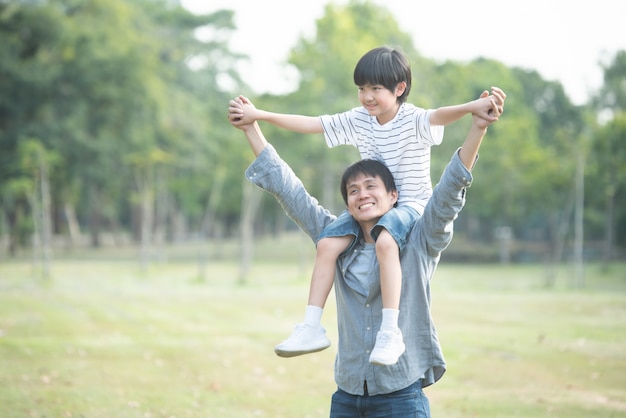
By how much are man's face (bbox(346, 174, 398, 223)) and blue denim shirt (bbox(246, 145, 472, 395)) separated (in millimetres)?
150

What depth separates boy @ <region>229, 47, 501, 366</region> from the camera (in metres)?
2.94

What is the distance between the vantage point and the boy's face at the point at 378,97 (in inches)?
122

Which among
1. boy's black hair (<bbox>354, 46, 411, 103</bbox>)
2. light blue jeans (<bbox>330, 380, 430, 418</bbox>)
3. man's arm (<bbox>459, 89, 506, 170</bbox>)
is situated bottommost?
light blue jeans (<bbox>330, 380, 430, 418</bbox>)

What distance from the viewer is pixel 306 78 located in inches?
1112

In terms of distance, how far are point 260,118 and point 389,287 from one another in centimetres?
87

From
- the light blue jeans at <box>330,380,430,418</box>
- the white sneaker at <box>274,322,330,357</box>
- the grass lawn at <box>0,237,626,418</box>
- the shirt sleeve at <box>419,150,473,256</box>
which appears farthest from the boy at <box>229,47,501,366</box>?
the grass lawn at <box>0,237,626,418</box>

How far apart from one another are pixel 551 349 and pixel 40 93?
2543 cm

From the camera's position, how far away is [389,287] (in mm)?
2938

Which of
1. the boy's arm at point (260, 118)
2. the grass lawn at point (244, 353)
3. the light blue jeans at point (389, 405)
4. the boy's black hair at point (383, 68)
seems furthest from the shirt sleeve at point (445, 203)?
the grass lawn at point (244, 353)

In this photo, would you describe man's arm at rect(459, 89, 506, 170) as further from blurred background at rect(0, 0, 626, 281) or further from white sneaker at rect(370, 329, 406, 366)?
blurred background at rect(0, 0, 626, 281)

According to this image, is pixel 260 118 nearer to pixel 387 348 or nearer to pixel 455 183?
pixel 455 183

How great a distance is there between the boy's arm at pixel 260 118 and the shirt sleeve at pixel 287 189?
13 centimetres

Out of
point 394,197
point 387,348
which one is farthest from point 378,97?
point 387,348

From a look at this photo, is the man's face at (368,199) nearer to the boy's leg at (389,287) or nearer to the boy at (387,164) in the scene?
the boy at (387,164)
